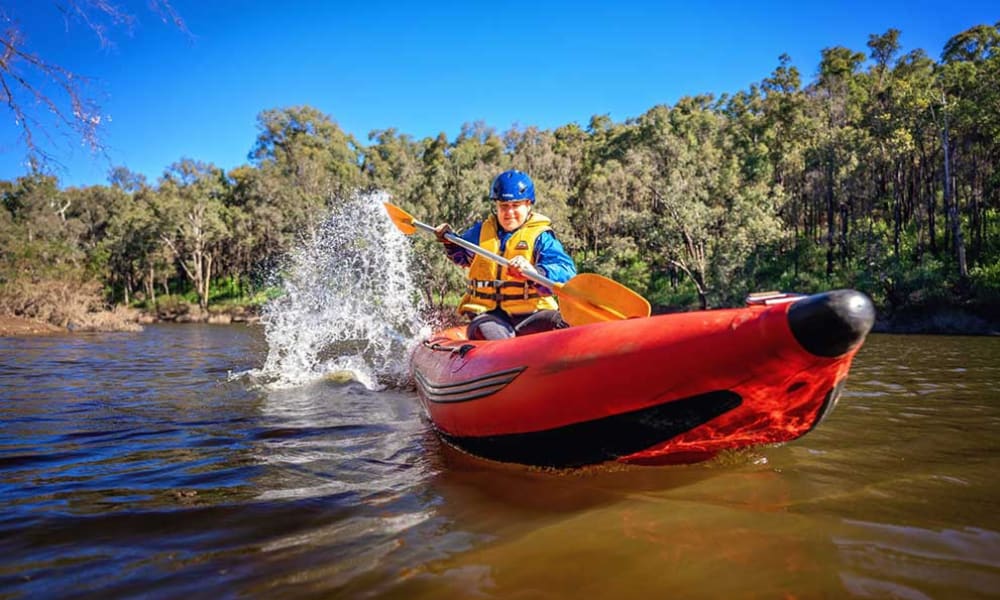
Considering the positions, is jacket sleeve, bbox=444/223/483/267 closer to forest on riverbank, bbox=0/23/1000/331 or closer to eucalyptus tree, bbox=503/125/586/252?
forest on riverbank, bbox=0/23/1000/331

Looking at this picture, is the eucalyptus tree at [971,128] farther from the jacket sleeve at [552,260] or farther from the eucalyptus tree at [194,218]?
the eucalyptus tree at [194,218]

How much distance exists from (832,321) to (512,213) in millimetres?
2846

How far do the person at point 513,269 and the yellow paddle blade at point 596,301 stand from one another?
66 cm

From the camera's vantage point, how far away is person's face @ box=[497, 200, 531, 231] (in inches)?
182

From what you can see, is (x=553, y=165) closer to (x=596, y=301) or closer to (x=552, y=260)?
(x=552, y=260)

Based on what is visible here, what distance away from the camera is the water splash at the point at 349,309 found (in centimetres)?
897

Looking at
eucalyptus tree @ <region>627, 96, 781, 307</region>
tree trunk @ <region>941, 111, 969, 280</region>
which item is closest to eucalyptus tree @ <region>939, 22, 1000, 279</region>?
tree trunk @ <region>941, 111, 969, 280</region>

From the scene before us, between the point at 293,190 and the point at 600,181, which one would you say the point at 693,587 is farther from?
the point at 293,190

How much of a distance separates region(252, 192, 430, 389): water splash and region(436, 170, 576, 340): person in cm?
253

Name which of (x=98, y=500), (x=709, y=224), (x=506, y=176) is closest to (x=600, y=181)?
(x=709, y=224)

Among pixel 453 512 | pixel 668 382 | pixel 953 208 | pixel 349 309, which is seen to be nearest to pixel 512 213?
pixel 668 382

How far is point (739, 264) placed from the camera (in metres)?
23.3

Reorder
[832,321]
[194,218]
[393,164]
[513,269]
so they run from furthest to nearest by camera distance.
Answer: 1. [393,164]
2. [194,218]
3. [513,269]
4. [832,321]

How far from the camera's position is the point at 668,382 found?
2.57 meters
